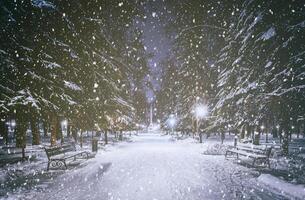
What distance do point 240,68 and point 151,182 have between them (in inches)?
525

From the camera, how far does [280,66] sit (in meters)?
16.2

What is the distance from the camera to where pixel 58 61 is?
1744 centimetres

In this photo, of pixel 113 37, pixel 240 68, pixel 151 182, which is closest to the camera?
pixel 151 182

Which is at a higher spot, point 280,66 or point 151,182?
point 280,66

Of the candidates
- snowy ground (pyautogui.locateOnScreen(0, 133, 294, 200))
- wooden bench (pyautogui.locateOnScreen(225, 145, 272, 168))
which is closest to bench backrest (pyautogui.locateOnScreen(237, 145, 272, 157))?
wooden bench (pyautogui.locateOnScreen(225, 145, 272, 168))

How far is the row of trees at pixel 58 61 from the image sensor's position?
14.1m

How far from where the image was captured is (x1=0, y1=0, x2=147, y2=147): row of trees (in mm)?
14094

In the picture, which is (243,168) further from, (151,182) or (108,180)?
(108,180)

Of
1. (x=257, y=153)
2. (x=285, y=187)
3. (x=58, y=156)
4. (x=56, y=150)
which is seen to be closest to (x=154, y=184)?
(x=285, y=187)

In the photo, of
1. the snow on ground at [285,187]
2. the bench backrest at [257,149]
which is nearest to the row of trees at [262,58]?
the bench backrest at [257,149]

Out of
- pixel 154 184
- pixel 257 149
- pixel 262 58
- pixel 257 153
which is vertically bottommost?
pixel 154 184

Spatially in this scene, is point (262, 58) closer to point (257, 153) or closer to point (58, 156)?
point (257, 153)

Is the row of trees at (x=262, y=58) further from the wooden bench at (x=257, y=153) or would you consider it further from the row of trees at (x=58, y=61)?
the row of trees at (x=58, y=61)

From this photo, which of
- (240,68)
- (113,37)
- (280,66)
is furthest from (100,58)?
(280,66)
